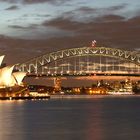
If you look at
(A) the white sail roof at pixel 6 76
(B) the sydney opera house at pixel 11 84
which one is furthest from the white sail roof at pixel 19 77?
(A) the white sail roof at pixel 6 76

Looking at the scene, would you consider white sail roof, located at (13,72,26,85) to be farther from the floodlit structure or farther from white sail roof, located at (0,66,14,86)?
white sail roof, located at (0,66,14,86)

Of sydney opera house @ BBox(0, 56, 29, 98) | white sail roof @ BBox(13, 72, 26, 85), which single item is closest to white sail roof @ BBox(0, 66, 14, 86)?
sydney opera house @ BBox(0, 56, 29, 98)

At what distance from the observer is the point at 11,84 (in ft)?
333

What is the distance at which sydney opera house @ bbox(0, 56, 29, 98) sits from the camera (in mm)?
98250

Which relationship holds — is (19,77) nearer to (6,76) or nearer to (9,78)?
(9,78)

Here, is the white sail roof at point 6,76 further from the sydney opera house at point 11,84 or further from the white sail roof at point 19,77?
the white sail roof at point 19,77

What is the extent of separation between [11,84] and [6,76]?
3475 mm

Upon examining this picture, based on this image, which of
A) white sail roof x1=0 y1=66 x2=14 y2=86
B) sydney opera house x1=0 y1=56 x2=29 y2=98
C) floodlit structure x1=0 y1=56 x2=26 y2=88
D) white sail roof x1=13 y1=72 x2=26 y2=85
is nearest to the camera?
white sail roof x1=0 y1=66 x2=14 y2=86

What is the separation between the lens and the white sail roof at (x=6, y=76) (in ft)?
320

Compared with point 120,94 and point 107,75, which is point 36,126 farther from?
point 120,94

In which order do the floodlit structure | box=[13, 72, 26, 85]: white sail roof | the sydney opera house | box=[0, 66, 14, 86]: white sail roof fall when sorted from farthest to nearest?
box=[13, 72, 26, 85]: white sail roof < the sydney opera house < the floodlit structure < box=[0, 66, 14, 86]: white sail roof

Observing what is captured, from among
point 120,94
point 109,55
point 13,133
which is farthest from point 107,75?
point 13,133

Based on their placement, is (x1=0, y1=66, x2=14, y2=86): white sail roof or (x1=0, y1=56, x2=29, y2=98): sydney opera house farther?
(x1=0, y1=56, x2=29, y2=98): sydney opera house

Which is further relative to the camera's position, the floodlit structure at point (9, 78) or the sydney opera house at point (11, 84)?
the sydney opera house at point (11, 84)
